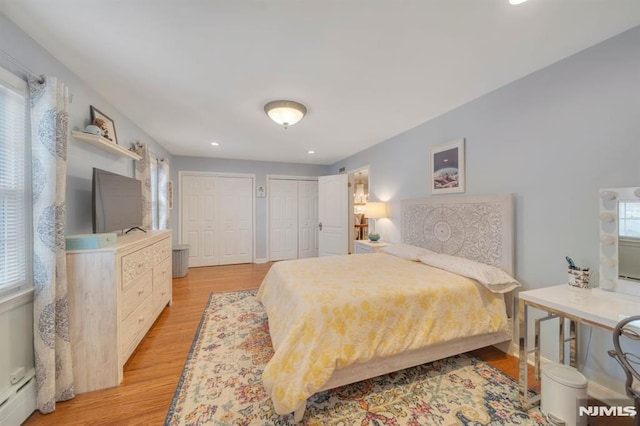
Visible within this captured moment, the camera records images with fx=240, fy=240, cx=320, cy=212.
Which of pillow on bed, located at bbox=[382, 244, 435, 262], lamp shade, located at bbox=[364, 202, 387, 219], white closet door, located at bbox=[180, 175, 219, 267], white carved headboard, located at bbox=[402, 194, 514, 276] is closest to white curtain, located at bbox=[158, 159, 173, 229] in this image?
white closet door, located at bbox=[180, 175, 219, 267]

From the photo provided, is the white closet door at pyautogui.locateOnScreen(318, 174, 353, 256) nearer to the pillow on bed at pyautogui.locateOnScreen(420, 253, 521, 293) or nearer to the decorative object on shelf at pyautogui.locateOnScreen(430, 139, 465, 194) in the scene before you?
the decorative object on shelf at pyautogui.locateOnScreen(430, 139, 465, 194)

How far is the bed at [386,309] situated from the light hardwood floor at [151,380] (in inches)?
24.4

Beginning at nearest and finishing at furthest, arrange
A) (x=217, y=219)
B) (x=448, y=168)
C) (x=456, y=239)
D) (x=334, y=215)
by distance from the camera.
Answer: (x=456, y=239) → (x=448, y=168) → (x=334, y=215) → (x=217, y=219)

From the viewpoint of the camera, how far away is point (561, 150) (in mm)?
1833

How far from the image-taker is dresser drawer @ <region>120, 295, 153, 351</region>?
186 centimetres

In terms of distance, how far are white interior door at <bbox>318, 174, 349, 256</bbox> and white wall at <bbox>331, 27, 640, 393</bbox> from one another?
7.44 ft

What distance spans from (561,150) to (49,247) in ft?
11.9

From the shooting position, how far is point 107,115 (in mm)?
2494

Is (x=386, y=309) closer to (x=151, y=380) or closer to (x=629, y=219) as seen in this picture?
(x=629, y=219)

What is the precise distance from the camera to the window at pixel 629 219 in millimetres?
1457

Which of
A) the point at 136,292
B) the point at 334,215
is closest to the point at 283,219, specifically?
the point at 334,215

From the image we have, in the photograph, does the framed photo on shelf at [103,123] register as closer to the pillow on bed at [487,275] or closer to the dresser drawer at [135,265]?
the dresser drawer at [135,265]

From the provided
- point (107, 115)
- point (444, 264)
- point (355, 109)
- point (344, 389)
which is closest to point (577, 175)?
point (444, 264)

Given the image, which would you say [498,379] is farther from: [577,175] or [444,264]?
[577,175]
